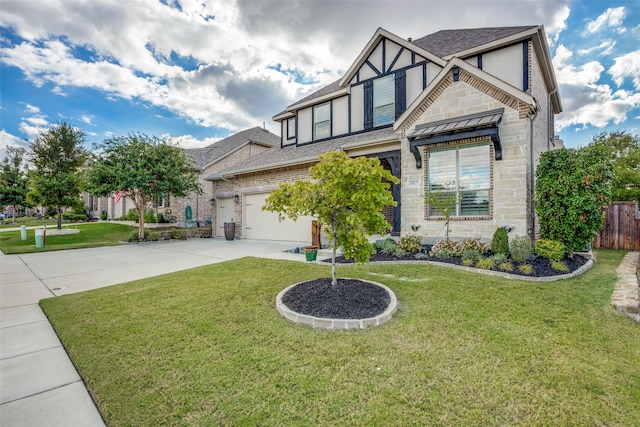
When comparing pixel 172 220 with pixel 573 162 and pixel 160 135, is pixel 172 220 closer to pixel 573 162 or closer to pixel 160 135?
pixel 160 135

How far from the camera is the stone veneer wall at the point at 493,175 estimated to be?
719 cm

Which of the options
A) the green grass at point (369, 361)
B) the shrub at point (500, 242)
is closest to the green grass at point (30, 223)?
the green grass at point (369, 361)

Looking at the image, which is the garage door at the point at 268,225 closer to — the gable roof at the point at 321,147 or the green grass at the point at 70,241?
the gable roof at the point at 321,147

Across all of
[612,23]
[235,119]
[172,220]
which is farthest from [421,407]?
[235,119]

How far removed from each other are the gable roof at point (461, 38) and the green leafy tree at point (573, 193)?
4.47 meters

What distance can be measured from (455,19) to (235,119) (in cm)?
1595

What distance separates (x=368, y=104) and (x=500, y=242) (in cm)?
770

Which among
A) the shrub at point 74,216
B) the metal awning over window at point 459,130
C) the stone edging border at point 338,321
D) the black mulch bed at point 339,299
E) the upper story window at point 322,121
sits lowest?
the stone edging border at point 338,321

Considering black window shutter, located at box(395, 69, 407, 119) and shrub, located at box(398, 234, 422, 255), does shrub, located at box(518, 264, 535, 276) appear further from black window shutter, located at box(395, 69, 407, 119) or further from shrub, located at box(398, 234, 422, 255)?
black window shutter, located at box(395, 69, 407, 119)

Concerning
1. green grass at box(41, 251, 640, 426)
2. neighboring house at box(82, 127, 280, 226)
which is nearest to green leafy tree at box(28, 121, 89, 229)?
neighboring house at box(82, 127, 280, 226)

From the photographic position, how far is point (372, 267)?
6859 millimetres

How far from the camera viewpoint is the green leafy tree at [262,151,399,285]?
12.9 feet

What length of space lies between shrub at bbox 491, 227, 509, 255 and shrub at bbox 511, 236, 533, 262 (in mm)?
155

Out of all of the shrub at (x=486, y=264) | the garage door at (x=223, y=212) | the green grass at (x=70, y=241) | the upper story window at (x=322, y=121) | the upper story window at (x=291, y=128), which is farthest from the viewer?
the upper story window at (x=291, y=128)
